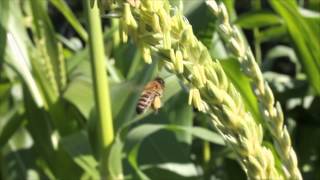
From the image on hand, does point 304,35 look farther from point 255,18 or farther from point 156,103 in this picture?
point 156,103

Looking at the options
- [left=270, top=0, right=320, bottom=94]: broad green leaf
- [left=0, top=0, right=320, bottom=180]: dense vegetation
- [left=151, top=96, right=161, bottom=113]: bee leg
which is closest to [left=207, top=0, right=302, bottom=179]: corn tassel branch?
[left=0, top=0, right=320, bottom=180]: dense vegetation

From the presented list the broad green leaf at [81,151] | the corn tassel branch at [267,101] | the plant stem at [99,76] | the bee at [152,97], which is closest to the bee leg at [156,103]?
the bee at [152,97]

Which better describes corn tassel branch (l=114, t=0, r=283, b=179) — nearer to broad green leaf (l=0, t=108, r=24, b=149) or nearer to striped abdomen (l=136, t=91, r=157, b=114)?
striped abdomen (l=136, t=91, r=157, b=114)

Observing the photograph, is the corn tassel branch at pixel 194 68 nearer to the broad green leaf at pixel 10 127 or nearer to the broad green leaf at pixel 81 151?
the broad green leaf at pixel 81 151

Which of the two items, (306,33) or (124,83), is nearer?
(124,83)

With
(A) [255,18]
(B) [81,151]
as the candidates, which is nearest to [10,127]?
(B) [81,151]

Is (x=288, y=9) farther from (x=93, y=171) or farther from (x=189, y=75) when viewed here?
(x=189, y=75)

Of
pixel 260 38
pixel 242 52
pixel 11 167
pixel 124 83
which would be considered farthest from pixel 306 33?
pixel 242 52
